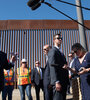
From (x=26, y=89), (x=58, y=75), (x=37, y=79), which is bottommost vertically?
(x=26, y=89)

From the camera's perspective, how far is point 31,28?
8.38 meters

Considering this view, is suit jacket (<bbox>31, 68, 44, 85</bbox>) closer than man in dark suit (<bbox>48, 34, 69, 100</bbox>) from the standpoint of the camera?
No

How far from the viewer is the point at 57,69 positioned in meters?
1.77

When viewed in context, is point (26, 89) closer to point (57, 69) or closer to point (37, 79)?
point (37, 79)

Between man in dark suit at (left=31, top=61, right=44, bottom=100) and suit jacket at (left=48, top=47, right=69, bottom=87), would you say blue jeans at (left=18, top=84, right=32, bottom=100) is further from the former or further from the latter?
suit jacket at (left=48, top=47, right=69, bottom=87)

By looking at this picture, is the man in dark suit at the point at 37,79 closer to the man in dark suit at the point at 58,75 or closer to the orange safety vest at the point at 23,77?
the orange safety vest at the point at 23,77

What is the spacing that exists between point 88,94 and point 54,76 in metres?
0.46

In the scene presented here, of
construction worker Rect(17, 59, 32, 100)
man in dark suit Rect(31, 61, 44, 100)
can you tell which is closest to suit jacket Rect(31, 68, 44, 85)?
man in dark suit Rect(31, 61, 44, 100)

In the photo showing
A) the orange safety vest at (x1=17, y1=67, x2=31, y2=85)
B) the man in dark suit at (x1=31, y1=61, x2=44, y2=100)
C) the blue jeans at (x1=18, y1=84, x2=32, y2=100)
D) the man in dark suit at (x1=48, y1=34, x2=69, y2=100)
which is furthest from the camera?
the man in dark suit at (x1=31, y1=61, x2=44, y2=100)

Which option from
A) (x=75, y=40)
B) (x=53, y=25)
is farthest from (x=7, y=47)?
(x=75, y=40)

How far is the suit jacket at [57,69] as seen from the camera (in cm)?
173

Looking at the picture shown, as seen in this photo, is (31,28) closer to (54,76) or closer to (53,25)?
(53,25)

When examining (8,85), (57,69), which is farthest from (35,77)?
(57,69)

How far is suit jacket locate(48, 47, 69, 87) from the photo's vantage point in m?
1.73
